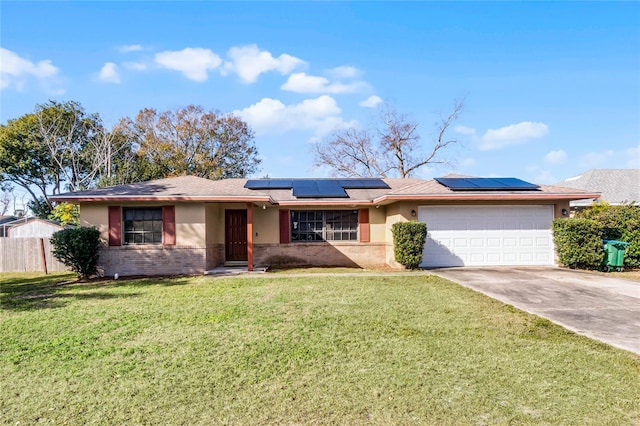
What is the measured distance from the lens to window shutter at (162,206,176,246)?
11695 millimetres

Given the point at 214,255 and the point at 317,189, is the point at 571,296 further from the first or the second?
the point at 214,255

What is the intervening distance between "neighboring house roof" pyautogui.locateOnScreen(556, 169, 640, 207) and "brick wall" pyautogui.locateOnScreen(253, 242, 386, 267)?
43.4 ft

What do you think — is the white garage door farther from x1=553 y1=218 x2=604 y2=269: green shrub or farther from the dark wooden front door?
the dark wooden front door

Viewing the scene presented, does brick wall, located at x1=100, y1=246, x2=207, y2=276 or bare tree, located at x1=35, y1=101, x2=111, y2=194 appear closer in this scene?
brick wall, located at x1=100, y1=246, x2=207, y2=276

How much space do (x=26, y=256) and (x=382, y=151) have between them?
24.6 meters

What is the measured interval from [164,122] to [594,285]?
28.2 meters

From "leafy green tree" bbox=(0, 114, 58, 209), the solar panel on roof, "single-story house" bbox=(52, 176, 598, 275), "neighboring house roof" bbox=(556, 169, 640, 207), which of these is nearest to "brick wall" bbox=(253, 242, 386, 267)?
"single-story house" bbox=(52, 176, 598, 275)

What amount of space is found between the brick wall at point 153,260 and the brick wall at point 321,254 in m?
2.56

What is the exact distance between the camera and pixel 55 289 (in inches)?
370

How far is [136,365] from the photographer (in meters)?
4.11

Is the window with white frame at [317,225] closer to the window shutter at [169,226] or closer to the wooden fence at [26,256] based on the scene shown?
the window shutter at [169,226]

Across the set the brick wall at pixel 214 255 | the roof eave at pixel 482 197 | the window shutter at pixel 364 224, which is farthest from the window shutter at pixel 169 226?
the roof eave at pixel 482 197

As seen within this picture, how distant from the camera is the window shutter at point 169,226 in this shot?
11.7 m

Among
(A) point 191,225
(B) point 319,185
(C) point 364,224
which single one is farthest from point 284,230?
(A) point 191,225
